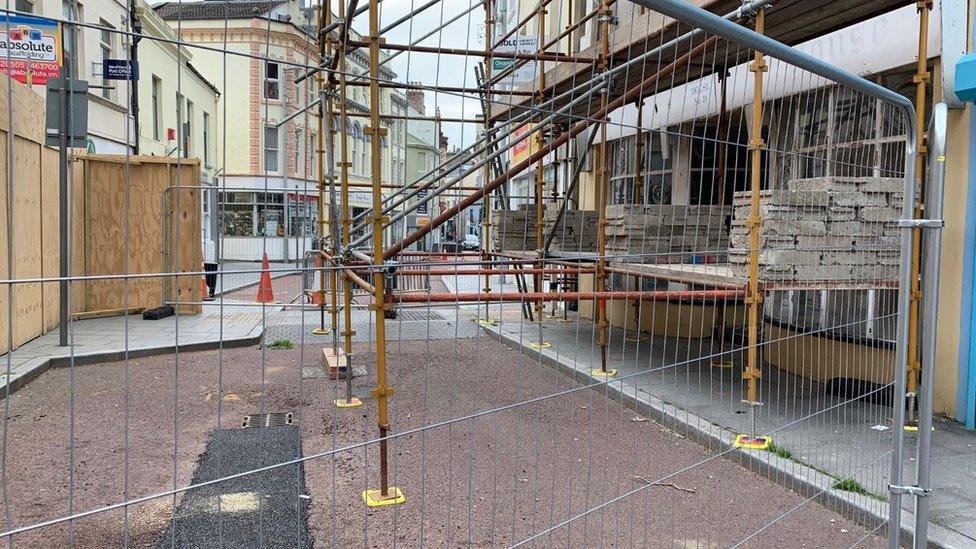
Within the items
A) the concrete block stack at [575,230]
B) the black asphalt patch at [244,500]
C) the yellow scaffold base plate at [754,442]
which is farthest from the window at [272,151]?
the yellow scaffold base plate at [754,442]

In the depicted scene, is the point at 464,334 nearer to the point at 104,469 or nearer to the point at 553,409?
the point at 553,409

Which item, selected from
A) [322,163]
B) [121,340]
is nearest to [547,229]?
[322,163]

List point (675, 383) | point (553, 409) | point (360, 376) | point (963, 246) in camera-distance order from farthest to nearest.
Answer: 1. point (360, 376)
2. point (675, 383)
3. point (553, 409)
4. point (963, 246)

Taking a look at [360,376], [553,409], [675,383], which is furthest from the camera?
[360,376]

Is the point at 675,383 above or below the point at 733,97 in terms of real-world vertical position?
below

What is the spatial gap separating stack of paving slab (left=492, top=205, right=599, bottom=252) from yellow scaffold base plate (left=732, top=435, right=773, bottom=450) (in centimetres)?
468

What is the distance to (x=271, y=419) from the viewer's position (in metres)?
5.79

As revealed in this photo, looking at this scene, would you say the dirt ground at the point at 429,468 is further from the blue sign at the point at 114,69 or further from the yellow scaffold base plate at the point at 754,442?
the blue sign at the point at 114,69

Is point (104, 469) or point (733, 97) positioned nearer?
point (104, 469)

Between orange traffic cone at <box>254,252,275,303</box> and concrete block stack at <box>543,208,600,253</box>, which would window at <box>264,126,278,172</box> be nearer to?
orange traffic cone at <box>254,252,275,303</box>

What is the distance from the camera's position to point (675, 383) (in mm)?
6715

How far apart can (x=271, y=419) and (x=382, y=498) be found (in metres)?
2.15

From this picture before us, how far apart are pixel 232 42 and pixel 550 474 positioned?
3.57 meters

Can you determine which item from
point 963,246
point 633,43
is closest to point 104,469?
point 633,43
